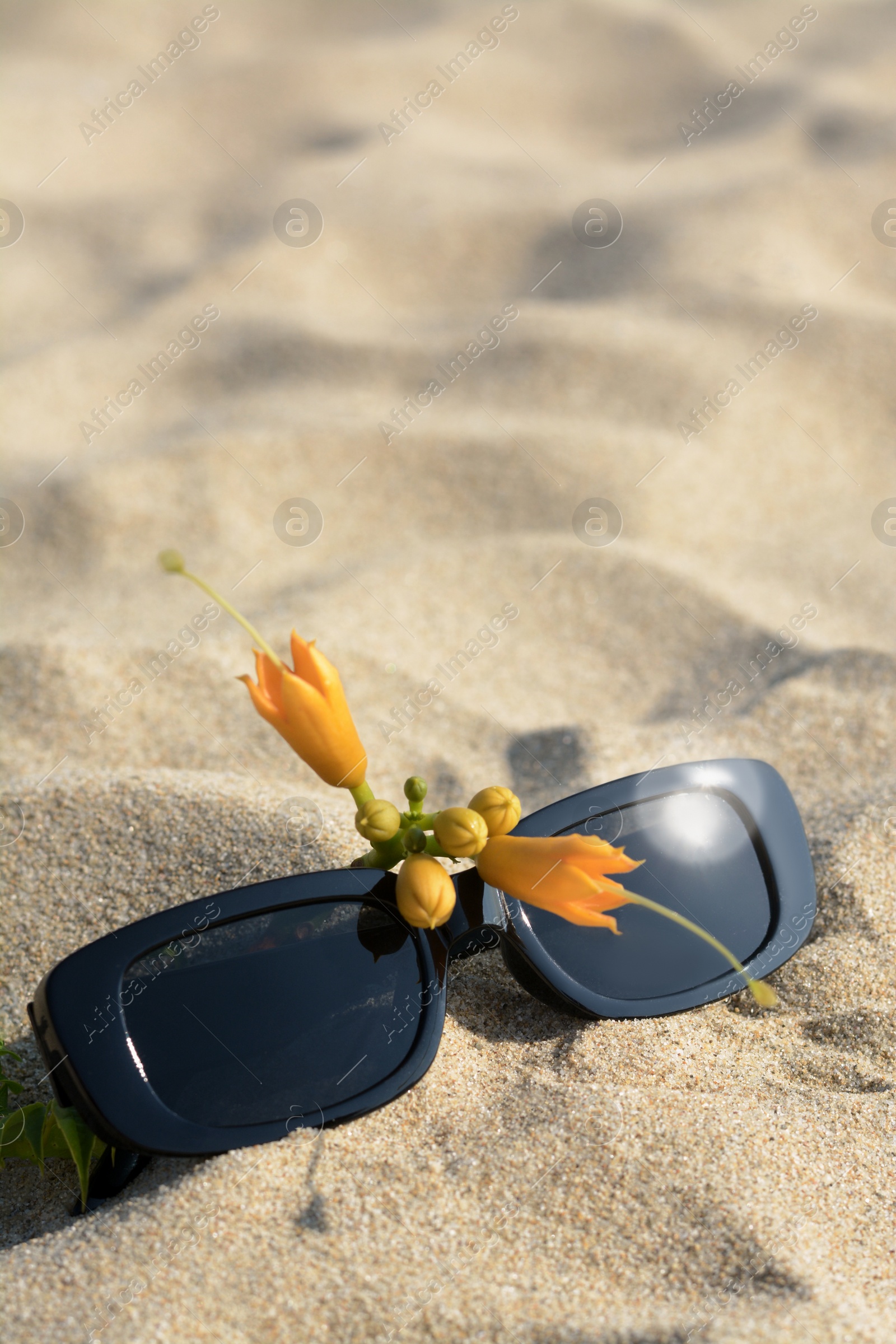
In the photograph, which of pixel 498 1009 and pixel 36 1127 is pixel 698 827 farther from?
pixel 36 1127

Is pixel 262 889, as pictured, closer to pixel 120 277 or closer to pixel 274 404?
pixel 274 404

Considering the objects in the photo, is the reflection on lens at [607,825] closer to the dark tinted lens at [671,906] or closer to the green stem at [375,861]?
the dark tinted lens at [671,906]

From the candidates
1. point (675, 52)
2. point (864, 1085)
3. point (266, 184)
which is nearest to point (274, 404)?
point (266, 184)

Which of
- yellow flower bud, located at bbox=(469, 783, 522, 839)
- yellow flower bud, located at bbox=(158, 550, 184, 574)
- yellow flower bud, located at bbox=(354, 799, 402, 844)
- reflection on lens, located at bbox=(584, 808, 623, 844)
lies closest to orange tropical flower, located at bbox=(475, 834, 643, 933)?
yellow flower bud, located at bbox=(469, 783, 522, 839)

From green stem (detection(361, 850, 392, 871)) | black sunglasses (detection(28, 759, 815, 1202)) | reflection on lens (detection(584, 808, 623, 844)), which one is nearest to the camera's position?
black sunglasses (detection(28, 759, 815, 1202))

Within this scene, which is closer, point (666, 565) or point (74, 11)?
point (666, 565)

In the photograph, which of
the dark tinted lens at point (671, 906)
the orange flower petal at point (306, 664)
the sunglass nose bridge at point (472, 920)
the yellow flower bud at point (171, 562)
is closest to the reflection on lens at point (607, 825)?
the dark tinted lens at point (671, 906)

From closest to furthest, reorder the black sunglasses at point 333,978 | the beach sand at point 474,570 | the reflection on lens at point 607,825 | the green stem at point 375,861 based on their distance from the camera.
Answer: the beach sand at point 474,570
the black sunglasses at point 333,978
the green stem at point 375,861
the reflection on lens at point 607,825

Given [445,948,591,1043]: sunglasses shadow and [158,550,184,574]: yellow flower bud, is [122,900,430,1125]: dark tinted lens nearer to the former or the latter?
[445,948,591,1043]: sunglasses shadow
